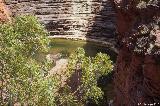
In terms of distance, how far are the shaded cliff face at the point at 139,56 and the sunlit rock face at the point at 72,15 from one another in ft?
64.8

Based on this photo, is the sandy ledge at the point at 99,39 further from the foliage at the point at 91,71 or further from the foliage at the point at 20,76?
the foliage at the point at 20,76

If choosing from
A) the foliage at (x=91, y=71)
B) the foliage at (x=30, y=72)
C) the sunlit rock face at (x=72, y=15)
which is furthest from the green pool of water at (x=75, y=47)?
the foliage at (x=91, y=71)

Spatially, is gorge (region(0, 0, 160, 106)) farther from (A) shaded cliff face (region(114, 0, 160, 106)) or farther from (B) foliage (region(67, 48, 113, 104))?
(B) foliage (region(67, 48, 113, 104))

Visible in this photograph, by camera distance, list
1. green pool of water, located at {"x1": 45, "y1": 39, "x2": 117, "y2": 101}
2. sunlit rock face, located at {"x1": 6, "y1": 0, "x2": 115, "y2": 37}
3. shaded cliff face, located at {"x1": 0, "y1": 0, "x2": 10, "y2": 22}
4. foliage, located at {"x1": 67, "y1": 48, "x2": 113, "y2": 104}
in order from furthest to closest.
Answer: sunlit rock face, located at {"x1": 6, "y1": 0, "x2": 115, "y2": 37}, shaded cliff face, located at {"x1": 0, "y1": 0, "x2": 10, "y2": 22}, green pool of water, located at {"x1": 45, "y1": 39, "x2": 117, "y2": 101}, foliage, located at {"x1": 67, "y1": 48, "x2": 113, "y2": 104}

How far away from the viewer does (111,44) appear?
50.9 m

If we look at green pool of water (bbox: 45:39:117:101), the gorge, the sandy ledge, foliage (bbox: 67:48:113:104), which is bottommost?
green pool of water (bbox: 45:39:117:101)

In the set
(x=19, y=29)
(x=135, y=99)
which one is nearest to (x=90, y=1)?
(x=19, y=29)

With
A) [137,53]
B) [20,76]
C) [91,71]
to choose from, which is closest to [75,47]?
[91,71]

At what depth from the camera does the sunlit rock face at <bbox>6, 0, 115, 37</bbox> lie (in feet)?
173

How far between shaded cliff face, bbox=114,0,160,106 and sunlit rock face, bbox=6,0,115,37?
19.8m

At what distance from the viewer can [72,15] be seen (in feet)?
176

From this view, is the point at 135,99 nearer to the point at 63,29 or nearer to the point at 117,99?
the point at 117,99

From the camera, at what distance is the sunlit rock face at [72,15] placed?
52.8 metres

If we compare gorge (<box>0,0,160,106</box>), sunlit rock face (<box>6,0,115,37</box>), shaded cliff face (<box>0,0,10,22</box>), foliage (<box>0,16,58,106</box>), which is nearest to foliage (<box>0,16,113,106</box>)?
foliage (<box>0,16,58,106</box>)
